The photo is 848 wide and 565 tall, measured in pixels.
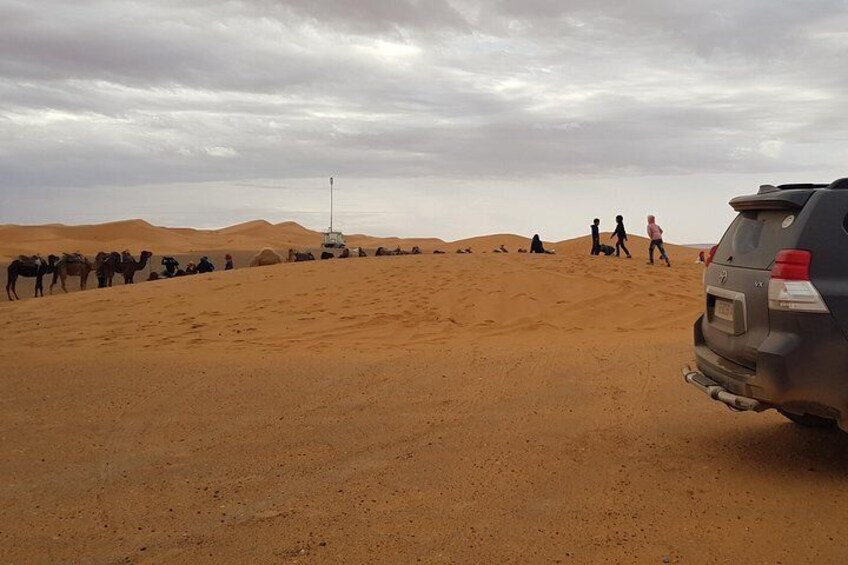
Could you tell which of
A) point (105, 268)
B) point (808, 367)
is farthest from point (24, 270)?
point (808, 367)

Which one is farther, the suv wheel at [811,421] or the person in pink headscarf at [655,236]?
the person in pink headscarf at [655,236]

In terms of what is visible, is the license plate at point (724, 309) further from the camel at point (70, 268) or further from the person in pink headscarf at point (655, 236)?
the camel at point (70, 268)

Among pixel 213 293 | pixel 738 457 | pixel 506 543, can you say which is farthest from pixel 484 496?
pixel 213 293

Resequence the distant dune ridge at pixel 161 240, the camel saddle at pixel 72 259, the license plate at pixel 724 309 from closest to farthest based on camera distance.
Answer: the license plate at pixel 724 309 < the camel saddle at pixel 72 259 < the distant dune ridge at pixel 161 240

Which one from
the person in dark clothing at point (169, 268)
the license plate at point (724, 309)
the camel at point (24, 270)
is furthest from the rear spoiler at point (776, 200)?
the camel at point (24, 270)

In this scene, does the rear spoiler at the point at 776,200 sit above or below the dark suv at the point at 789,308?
above

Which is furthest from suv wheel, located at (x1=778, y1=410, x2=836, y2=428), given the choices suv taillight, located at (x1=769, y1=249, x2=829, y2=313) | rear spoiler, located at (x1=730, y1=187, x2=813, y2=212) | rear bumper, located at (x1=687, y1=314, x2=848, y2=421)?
rear spoiler, located at (x1=730, y1=187, x2=813, y2=212)

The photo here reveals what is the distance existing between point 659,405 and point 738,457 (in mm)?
1750

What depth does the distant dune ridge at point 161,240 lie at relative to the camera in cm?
5906

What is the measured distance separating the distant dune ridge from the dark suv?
4504 centimetres

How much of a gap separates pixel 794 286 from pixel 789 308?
0.15 meters

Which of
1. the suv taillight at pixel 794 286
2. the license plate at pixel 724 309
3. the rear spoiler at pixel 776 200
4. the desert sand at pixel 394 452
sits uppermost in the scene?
the rear spoiler at pixel 776 200

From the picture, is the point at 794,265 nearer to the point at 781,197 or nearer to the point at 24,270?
the point at 781,197

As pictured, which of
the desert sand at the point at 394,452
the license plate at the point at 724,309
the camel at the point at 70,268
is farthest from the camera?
the camel at the point at 70,268
